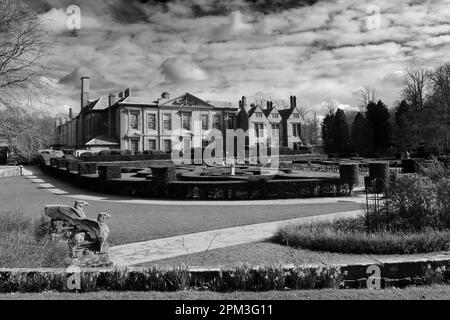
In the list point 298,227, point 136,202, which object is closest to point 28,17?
point 136,202

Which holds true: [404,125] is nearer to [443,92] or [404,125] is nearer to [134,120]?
[443,92]

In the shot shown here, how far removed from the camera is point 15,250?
599cm

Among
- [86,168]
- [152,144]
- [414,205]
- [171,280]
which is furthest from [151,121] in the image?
[171,280]

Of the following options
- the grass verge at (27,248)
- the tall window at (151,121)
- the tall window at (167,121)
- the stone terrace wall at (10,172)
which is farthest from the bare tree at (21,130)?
the tall window at (167,121)

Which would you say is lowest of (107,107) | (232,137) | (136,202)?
(136,202)

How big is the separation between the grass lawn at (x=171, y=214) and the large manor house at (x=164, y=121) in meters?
36.2

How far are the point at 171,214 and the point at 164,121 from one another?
44195mm

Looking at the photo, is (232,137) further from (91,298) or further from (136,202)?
(91,298)

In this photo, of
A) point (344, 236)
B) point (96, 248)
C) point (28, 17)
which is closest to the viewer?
point (96, 248)

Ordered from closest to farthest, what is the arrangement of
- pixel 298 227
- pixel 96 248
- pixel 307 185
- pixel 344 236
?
1. pixel 96 248
2. pixel 344 236
3. pixel 298 227
4. pixel 307 185

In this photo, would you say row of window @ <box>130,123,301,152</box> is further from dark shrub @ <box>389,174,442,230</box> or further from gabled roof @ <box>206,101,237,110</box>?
dark shrub @ <box>389,174,442,230</box>

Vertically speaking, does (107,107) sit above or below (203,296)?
above

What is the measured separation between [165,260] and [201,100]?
52227 mm

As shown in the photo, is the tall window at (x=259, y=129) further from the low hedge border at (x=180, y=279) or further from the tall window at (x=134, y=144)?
the low hedge border at (x=180, y=279)
